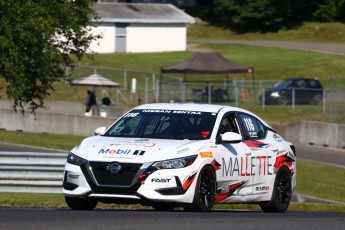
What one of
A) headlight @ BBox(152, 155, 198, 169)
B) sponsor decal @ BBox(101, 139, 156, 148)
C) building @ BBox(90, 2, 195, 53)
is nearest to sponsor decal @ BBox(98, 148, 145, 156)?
sponsor decal @ BBox(101, 139, 156, 148)

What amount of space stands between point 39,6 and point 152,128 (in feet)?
44.6

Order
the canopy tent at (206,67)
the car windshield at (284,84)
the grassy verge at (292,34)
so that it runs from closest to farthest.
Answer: the car windshield at (284,84) < the canopy tent at (206,67) < the grassy verge at (292,34)

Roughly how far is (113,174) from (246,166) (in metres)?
2.37

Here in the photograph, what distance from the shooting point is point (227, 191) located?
44.8 feet

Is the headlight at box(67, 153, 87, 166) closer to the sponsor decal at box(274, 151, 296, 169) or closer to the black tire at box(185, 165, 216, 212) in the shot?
the black tire at box(185, 165, 216, 212)

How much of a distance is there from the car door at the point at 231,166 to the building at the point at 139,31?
5372cm

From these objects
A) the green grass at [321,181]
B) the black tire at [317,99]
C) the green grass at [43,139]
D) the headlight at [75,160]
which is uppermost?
the headlight at [75,160]

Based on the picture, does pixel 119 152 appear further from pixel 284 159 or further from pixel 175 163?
pixel 284 159

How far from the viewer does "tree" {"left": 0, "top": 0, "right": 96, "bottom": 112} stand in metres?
26.0

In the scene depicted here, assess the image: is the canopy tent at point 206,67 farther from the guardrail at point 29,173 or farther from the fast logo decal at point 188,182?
the fast logo decal at point 188,182

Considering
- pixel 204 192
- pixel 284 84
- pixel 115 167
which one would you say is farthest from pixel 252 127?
pixel 284 84

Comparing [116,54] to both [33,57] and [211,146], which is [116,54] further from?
[211,146]

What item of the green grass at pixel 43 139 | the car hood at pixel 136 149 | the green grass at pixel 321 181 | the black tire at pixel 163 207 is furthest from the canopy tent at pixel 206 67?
the car hood at pixel 136 149

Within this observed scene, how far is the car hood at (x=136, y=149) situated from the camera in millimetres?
12375
